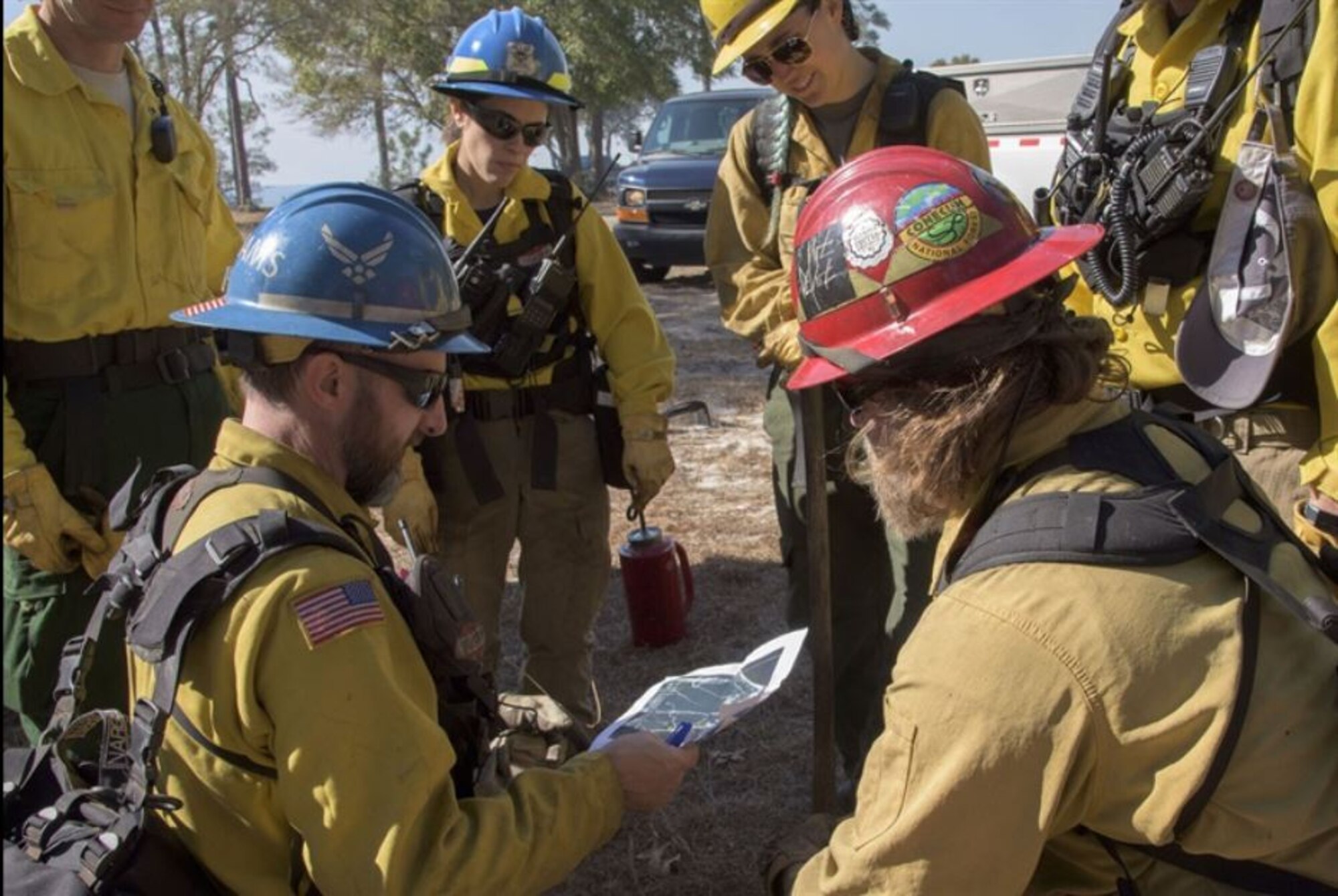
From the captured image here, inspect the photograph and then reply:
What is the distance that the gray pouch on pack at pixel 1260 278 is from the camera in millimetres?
2682

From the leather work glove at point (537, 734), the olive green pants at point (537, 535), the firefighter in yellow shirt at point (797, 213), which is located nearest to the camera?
the leather work glove at point (537, 734)

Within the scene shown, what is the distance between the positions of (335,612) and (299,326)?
560 millimetres

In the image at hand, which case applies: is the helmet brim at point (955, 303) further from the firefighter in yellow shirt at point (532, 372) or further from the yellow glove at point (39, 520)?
the yellow glove at point (39, 520)

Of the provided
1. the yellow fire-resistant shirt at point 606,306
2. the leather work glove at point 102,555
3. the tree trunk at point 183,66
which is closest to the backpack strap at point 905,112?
the yellow fire-resistant shirt at point 606,306

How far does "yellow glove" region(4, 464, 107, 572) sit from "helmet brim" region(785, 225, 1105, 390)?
7.76 feet

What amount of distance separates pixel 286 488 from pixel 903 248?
3.61 ft

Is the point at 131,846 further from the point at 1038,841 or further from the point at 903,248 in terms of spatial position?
the point at 903,248

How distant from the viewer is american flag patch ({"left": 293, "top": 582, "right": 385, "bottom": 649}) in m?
1.77

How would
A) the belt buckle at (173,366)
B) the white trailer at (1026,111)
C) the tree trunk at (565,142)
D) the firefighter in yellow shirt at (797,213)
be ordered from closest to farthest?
the firefighter in yellow shirt at (797,213), the belt buckle at (173,366), the white trailer at (1026,111), the tree trunk at (565,142)

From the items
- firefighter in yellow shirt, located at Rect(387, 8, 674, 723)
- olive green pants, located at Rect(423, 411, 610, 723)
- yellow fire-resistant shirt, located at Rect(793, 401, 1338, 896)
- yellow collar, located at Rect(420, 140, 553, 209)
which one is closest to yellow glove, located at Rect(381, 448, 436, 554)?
firefighter in yellow shirt, located at Rect(387, 8, 674, 723)

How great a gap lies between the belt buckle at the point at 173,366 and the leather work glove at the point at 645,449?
138 centimetres

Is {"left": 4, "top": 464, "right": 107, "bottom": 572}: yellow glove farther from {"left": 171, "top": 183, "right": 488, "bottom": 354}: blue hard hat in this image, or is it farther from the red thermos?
the red thermos

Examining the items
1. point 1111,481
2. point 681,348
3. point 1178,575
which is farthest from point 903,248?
point 681,348

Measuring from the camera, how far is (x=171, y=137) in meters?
3.69
